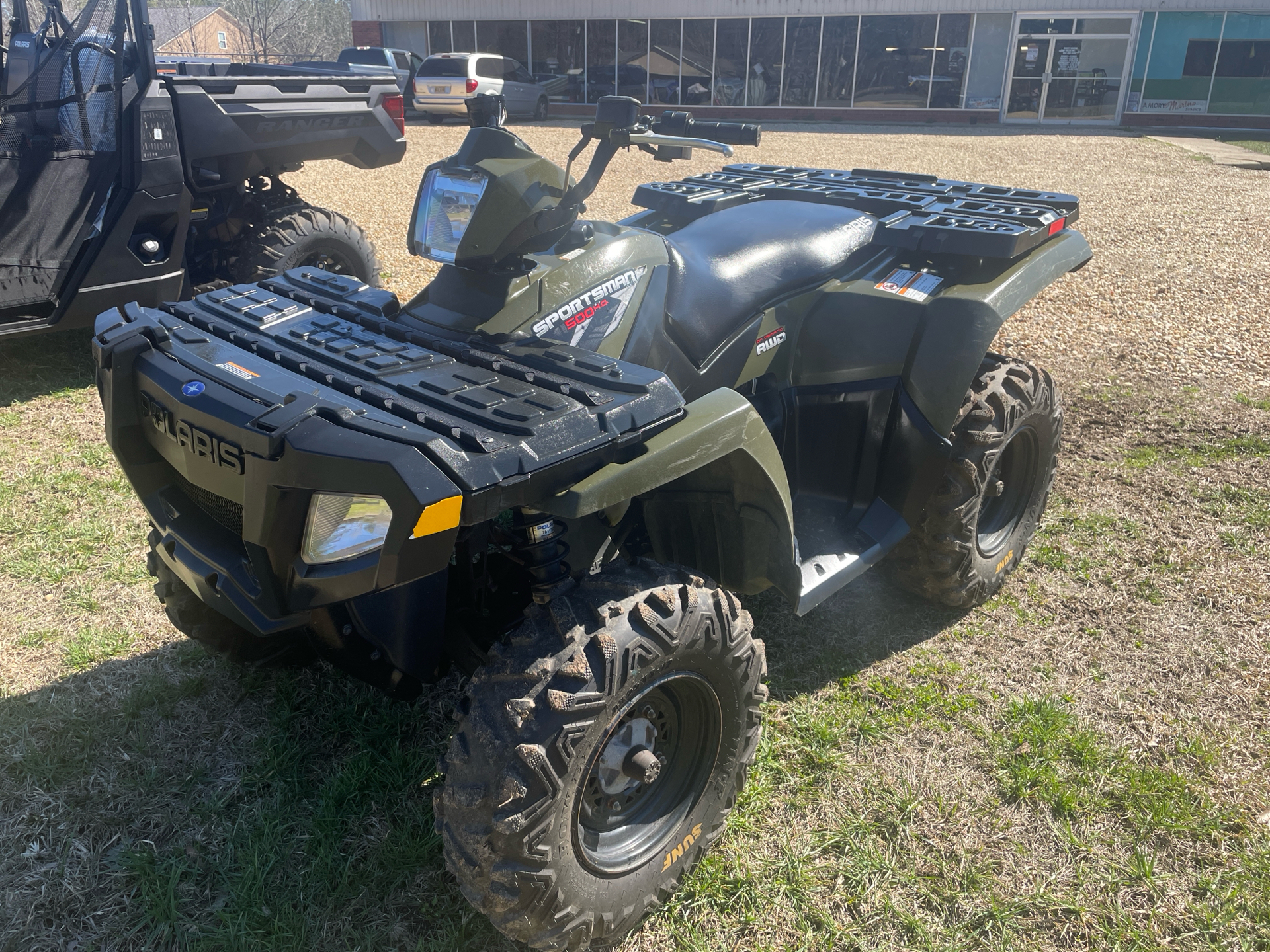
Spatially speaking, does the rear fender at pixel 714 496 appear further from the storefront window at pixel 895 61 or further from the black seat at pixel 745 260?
the storefront window at pixel 895 61

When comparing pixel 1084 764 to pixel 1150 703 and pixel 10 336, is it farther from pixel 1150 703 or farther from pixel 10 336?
pixel 10 336

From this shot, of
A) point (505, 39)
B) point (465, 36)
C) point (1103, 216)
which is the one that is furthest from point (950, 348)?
point (465, 36)

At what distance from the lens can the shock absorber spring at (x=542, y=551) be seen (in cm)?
233

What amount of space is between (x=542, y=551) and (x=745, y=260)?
138cm

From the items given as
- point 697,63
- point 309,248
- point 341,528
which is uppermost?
point 697,63

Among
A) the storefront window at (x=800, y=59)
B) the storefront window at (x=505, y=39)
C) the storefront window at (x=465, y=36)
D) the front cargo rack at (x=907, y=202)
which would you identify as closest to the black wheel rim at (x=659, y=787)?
the front cargo rack at (x=907, y=202)

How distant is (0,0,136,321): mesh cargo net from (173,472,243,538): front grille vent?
12.4ft

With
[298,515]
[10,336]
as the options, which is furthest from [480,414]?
[10,336]

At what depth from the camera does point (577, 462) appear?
2.06 metres

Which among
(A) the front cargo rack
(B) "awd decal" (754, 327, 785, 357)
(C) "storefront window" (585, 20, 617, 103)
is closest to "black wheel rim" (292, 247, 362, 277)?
(A) the front cargo rack

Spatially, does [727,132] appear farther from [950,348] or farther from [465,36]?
[465,36]

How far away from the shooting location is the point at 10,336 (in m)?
5.41

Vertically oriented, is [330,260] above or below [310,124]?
below

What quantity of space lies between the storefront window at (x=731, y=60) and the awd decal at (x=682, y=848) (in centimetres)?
2539
